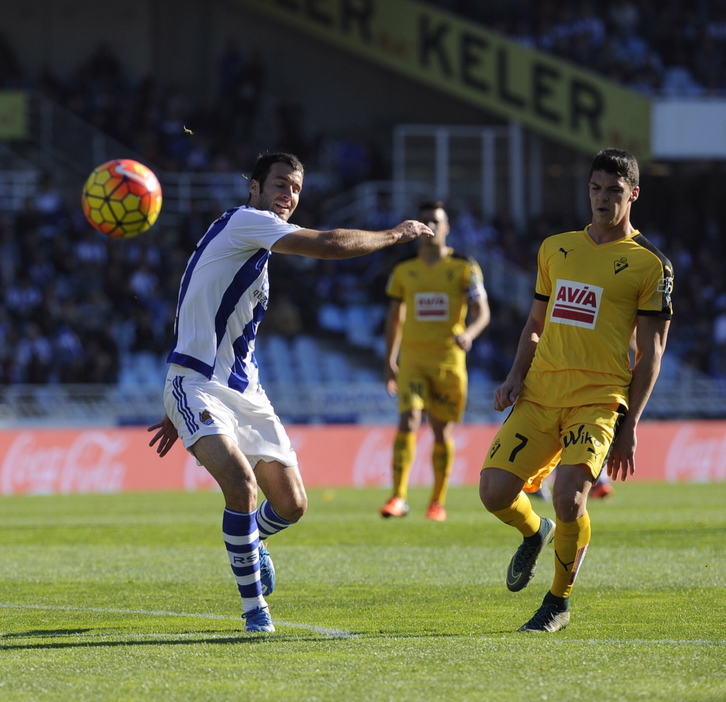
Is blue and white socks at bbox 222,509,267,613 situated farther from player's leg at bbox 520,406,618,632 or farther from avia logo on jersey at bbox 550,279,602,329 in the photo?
avia logo on jersey at bbox 550,279,602,329

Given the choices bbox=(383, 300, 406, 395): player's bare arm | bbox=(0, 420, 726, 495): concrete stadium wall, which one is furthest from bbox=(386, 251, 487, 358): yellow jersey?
bbox=(0, 420, 726, 495): concrete stadium wall

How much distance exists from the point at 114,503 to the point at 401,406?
5200 mm

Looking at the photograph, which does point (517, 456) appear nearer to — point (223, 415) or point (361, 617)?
point (361, 617)

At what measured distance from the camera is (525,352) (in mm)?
6777

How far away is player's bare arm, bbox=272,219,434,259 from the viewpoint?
6102mm

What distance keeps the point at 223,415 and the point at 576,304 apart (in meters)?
1.83

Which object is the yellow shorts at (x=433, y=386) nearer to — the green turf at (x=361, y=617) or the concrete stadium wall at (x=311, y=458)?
the green turf at (x=361, y=617)

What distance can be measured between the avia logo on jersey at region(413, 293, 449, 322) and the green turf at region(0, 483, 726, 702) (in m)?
1.96

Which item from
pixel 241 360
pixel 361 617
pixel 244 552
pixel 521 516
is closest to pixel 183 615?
pixel 244 552

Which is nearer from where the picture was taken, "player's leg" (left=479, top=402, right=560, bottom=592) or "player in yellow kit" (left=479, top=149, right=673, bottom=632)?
"player in yellow kit" (left=479, top=149, right=673, bottom=632)

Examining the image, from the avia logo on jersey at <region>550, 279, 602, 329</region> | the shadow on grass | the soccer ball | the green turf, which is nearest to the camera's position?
the green turf

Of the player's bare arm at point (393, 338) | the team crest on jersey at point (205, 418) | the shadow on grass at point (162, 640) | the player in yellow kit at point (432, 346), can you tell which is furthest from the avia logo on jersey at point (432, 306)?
the shadow on grass at point (162, 640)

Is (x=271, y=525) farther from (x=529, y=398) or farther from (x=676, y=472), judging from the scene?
(x=676, y=472)

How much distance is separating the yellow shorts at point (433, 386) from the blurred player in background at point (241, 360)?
582 cm
